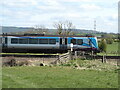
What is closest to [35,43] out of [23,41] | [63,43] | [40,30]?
[23,41]

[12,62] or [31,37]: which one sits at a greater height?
[31,37]

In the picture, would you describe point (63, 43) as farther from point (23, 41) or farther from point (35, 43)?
point (23, 41)

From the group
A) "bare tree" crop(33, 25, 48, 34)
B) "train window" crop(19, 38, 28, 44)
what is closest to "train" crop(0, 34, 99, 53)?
"train window" crop(19, 38, 28, 44)

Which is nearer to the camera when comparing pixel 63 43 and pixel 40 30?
pixel 63 43

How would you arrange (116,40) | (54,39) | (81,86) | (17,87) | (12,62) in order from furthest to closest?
→ (116,40) → (54,39) → (12,62) → (81,86) → (17,87)

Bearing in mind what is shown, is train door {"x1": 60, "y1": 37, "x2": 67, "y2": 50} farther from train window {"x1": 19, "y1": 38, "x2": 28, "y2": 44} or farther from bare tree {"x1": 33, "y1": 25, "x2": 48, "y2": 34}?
bare tree {"x1": 33, "y1": 25, "x2": 48, "y2": 34}

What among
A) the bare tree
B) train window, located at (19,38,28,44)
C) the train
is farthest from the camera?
the bare tree

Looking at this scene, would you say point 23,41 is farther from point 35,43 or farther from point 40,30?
point 40,30

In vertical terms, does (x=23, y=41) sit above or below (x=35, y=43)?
above

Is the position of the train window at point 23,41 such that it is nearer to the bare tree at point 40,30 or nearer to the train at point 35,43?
the train at point 35,43

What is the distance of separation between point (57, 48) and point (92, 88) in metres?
29.3

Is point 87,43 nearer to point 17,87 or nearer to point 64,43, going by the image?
point 64,43

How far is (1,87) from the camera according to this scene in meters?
10.5

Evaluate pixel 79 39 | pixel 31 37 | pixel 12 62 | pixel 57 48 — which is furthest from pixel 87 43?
pixel 12 62
